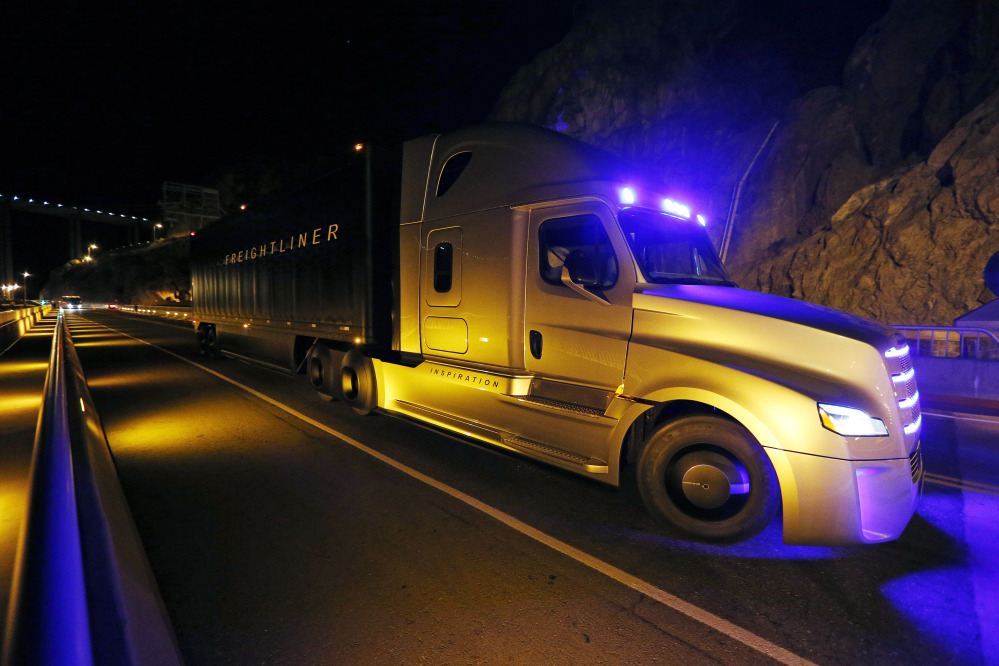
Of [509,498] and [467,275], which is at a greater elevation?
[467,275]

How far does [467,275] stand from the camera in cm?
552

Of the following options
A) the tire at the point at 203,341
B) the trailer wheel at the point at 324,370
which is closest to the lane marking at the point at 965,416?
the trailer wheel at the point at 324,370

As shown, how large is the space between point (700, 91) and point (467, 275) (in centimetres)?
3171

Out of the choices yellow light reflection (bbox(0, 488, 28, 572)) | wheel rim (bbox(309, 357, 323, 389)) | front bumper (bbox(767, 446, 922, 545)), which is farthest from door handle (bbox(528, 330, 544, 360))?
wheel rim (bbox(309, 357, 323, 389))

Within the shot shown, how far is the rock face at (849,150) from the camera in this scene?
52.9 ft

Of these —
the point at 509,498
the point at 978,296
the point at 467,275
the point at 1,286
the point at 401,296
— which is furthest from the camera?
the point at 1,286

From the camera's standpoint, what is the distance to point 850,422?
3.21 meters

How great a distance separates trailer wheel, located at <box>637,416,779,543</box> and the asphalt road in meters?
0.21

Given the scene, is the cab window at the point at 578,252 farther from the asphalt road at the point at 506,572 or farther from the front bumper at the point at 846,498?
the asphalt road at the point at 506,572

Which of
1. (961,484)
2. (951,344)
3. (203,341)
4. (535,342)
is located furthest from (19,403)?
(951,344)

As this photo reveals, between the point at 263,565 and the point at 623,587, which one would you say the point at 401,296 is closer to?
the point at 263,565

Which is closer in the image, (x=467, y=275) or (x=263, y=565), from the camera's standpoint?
(x=263, y=565)

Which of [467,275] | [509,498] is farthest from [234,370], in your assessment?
[509,498]

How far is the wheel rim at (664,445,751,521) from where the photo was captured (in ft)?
→ 11.8
